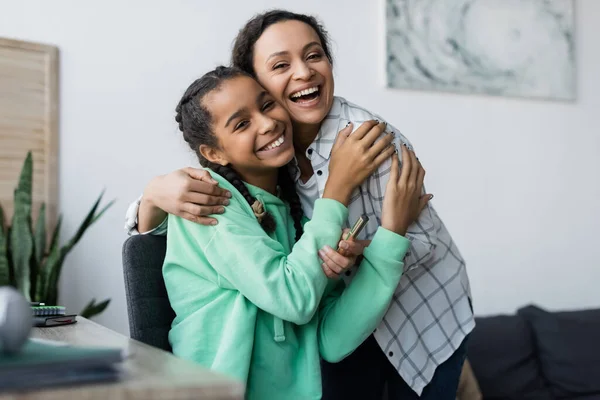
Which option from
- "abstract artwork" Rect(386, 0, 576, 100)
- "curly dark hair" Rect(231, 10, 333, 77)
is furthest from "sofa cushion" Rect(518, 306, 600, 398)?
"curly dark hair" Rect(231, 10, 333, 77)

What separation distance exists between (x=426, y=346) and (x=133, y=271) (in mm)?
627

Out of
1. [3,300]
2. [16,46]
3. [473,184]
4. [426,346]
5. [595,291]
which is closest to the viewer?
[3,300]

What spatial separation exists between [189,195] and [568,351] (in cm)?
248

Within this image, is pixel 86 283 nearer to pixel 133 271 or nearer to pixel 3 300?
pixel 133 271

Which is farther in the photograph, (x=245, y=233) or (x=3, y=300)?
(x=245, y=233)

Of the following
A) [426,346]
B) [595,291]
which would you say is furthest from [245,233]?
[595,291]

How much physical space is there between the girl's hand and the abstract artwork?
2.12 meters

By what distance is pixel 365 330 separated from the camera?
128 centimetres

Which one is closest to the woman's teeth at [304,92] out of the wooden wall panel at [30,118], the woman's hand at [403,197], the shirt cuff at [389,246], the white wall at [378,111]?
the woman's hand at [403,197]

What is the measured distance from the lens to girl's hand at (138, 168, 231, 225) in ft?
A: 4.08

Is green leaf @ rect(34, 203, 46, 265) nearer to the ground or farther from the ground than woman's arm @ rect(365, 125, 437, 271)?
nearer to the ground

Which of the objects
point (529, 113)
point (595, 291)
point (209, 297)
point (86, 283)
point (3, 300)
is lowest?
point (595, 291)

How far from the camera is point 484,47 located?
357 centimetres

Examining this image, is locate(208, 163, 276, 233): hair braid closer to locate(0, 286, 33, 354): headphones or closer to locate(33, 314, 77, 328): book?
locate(33, 314, 77, 328): book
